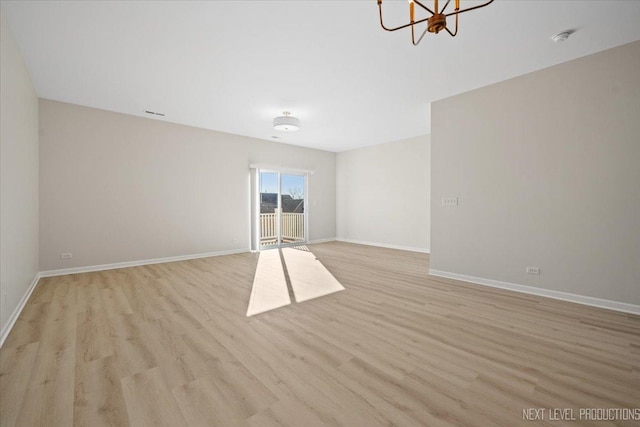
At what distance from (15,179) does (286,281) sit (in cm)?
327

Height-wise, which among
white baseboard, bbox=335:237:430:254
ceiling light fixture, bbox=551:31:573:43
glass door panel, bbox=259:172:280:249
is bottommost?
white baseboard, bbox=335:237:430:254

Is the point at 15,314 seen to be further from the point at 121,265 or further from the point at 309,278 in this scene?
the point at 309,278

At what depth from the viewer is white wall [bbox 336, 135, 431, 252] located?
657 cm

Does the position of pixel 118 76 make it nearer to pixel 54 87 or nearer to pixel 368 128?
pixel 54 87

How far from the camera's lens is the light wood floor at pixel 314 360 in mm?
1444

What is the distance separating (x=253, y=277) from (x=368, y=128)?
408 centimetres

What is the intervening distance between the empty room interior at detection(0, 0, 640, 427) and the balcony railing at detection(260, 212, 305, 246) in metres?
1.72

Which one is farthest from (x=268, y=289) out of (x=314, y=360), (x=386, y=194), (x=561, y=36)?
(x=386, y=194)

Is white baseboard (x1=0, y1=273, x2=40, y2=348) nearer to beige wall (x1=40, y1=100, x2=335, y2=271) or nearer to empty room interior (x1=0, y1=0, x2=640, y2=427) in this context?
empty room interior (x1=0, y1=0, x2=640, y2=427)

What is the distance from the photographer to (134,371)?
1.79 meters

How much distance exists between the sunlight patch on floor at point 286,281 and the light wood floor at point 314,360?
0.70ft

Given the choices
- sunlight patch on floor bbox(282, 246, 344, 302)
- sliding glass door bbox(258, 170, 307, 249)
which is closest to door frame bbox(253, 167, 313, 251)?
sliding glass door bbox(258, 170, 307, 249)

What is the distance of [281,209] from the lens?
7230mm

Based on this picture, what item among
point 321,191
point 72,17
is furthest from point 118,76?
point 321,191
